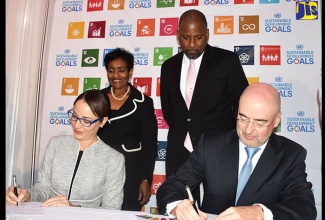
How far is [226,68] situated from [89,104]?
1.19 metres

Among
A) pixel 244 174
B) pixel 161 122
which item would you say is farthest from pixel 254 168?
pixel 161 122

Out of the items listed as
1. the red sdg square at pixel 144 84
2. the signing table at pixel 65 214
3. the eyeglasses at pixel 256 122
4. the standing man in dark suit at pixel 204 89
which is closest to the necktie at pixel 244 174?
the eyeglasses at pixel 256 122

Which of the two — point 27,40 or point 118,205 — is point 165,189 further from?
point 27,40

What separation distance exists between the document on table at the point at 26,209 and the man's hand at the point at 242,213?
0.87 meters

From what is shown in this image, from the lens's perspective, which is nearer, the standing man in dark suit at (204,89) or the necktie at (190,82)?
the standing man in dark suit at (204,89)

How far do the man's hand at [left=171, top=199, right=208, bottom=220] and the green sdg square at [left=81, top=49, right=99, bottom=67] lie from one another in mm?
2957

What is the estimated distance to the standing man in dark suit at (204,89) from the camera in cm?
289

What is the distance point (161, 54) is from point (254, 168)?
2510 mm

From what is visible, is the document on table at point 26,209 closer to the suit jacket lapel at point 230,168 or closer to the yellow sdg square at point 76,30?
the suit jacket lapel at point 230,168

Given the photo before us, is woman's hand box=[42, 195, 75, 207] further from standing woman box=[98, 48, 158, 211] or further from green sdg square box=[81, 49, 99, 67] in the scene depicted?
green sdg square box=[81, 49, 99, 67]

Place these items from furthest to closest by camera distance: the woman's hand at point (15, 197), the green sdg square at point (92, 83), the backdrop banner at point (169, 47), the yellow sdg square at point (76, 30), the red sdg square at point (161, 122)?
the yellow sdg square at point (76, 30) < the green sdg square at point (92, 83) < the red sdg square at point (161, 122) < the backdrop banner at point (169, 47) < the woman's hand at point (15, 197)

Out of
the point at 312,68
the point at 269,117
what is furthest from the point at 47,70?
the point at 269,117

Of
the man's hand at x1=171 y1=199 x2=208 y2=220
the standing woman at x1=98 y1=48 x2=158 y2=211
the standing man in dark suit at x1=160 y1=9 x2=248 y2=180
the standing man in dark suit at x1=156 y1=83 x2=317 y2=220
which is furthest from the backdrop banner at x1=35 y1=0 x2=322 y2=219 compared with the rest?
the man's hand at x1=171 y1=199 x2=208 y2=220

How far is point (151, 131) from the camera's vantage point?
3107 millimetres
